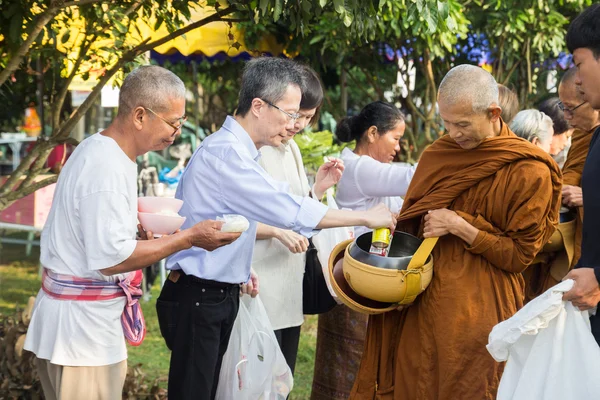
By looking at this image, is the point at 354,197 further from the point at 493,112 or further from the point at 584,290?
the point at 584,290

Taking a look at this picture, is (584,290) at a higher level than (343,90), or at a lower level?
lower

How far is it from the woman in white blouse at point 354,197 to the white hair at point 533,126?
0.62 m

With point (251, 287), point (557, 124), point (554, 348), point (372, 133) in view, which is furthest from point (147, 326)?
point (554, 348)

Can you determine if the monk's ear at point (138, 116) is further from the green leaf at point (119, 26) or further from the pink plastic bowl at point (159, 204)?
the green leaf at point (119, 26)

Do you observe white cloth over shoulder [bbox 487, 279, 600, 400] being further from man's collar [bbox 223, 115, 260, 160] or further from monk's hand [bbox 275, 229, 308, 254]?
man's collar [bbox 223, 115, 260, 160]

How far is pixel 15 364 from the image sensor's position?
4637 millimetres

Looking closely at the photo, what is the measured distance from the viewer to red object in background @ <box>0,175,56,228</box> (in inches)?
332

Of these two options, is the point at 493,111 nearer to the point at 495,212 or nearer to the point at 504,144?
the point at 504,144

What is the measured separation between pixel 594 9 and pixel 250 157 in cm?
141

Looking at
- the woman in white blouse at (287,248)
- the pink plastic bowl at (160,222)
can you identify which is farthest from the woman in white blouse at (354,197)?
the pink plastic bowl at (160,222)

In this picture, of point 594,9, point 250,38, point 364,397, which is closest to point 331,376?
point 364,397

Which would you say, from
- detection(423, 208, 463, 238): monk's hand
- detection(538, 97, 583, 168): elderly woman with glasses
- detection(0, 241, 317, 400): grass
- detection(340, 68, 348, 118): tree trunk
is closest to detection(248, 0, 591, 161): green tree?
detection(340, 68, 348, 118): tree trunk

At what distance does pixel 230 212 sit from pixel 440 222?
846mm

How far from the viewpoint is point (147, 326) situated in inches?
291
